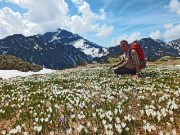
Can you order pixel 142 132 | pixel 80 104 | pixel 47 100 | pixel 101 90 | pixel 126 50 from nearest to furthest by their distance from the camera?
pixel 142 132, pixel 80 104, pixel 47 100, pixel 101 90, pixel 126 50

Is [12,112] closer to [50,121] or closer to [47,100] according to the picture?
[47,100]

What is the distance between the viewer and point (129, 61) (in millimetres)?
21125

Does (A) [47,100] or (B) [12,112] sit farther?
(A) [47,100]

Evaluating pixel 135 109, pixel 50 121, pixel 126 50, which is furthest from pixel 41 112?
pixel 126 50

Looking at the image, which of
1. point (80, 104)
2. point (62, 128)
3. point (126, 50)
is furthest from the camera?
point (126, 50)

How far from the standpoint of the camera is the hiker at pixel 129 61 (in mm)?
19420

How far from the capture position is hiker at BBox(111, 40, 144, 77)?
63.7 feet

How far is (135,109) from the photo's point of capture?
8914mm

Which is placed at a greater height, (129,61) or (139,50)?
(139,50)

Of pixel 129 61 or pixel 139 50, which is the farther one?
pixel 129 61

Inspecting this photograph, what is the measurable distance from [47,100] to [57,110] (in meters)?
2.26

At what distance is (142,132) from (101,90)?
6186 millimetres

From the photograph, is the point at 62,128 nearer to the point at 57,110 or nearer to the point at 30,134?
the point at 30,134

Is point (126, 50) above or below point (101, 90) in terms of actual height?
above
